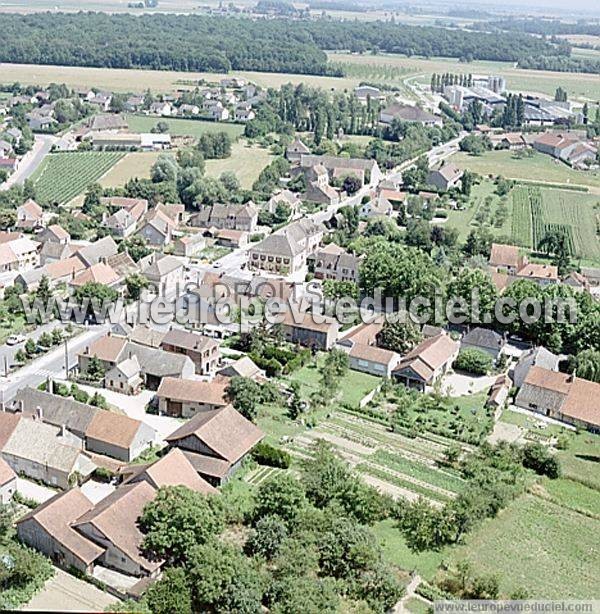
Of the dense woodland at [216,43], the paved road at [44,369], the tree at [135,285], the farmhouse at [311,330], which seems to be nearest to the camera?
the paved road at [44,369]

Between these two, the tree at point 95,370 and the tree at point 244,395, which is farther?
the tree at point 95,370

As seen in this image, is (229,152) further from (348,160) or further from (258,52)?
(258,52)

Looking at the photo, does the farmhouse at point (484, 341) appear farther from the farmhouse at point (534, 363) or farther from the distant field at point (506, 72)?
the distant field at point (506, 72)

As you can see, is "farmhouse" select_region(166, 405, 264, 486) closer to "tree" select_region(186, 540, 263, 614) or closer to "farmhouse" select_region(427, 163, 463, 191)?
"tree" select_region(186, 540, 263, 614)

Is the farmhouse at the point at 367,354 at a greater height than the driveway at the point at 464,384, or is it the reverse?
the farmhouse at the point at 367,354

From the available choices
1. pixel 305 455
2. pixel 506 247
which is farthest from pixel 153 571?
pixel 506 247

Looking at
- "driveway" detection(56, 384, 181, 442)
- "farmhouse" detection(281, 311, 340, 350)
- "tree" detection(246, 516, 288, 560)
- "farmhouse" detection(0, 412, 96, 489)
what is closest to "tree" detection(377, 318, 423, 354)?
"farmhouse" detection(281, 311, 340, 350)

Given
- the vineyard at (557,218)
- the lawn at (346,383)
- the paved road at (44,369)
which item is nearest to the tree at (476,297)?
the lawn at (346,383)

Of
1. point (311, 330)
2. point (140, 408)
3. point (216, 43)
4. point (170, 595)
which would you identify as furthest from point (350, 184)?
point (216, 43)
